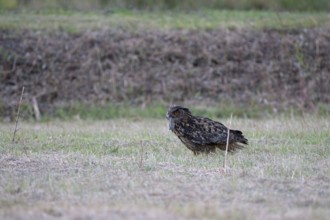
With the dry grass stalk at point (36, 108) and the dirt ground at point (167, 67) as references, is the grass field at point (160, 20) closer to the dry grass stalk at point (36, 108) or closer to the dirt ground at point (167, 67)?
the dirt ground at point (167, 67)

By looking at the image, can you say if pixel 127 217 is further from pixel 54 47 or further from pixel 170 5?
pixel 170 5

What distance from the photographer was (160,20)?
24125mm

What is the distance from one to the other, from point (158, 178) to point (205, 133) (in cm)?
245

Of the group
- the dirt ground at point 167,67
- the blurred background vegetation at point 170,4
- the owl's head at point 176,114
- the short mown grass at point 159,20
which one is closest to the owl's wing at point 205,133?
the owl's head at point 176,114

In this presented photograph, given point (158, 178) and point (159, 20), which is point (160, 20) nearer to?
point (159, 20)

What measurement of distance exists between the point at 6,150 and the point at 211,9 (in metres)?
15.9

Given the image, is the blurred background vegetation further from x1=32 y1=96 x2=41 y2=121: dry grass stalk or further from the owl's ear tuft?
the owl's ear tuft

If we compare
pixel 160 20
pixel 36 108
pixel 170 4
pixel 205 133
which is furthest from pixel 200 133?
pixel 170 4

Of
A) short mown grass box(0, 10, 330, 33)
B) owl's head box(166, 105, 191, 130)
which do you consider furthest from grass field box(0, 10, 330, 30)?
owl's head box(166, 105, 191, 130)

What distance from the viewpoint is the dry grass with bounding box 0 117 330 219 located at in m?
7.20

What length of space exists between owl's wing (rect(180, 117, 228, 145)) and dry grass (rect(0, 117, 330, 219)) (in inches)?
10.3

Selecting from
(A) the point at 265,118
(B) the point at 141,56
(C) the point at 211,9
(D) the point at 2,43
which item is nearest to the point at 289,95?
(A) the point at 265,118

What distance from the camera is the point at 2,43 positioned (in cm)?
2206

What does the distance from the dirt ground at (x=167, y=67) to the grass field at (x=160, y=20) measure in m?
0.47
